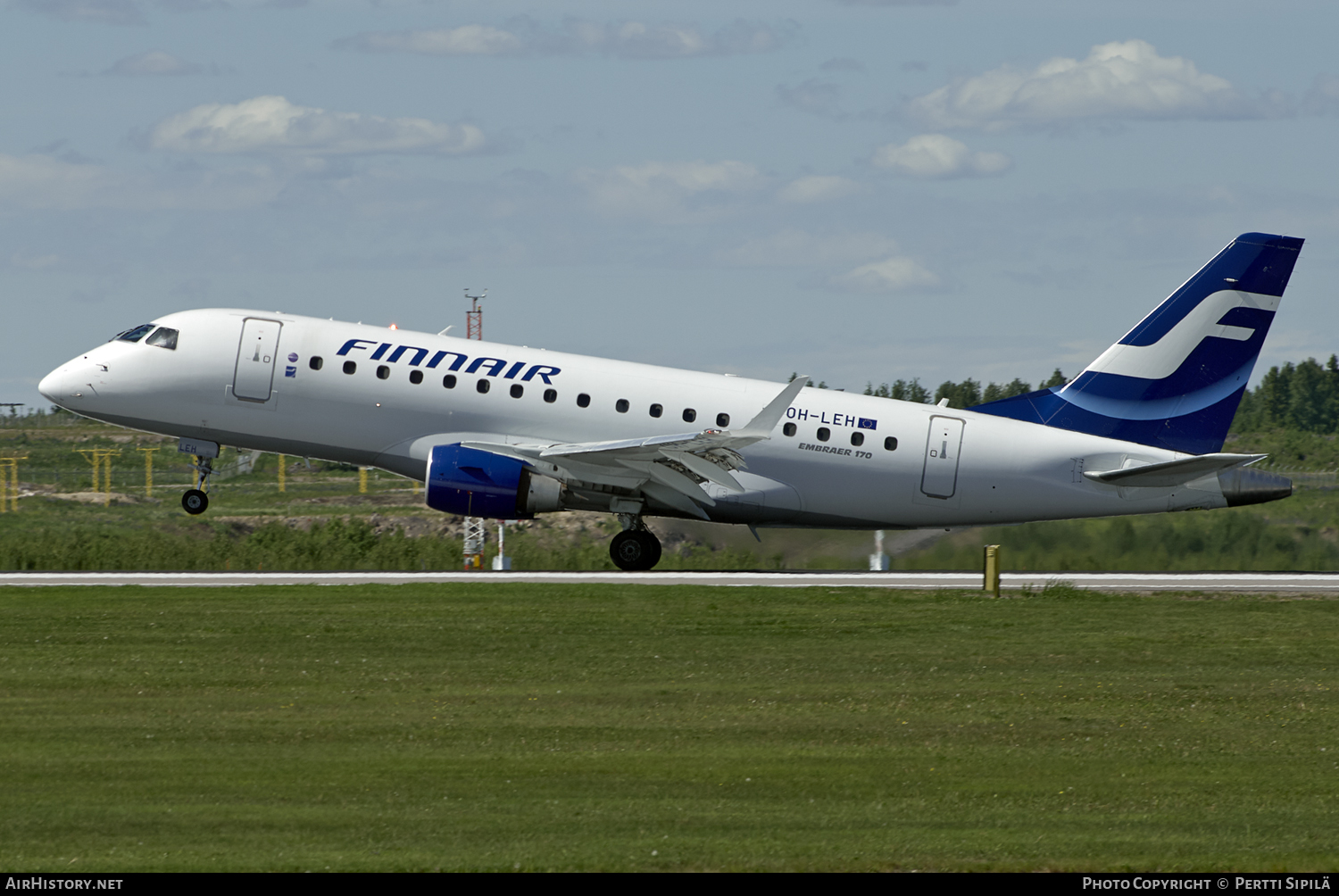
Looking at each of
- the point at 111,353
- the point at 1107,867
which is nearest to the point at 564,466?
the point at 111,353

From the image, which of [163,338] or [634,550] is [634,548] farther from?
[163,338]

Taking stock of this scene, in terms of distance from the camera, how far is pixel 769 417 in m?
27.9

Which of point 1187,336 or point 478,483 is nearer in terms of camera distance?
point 478,483

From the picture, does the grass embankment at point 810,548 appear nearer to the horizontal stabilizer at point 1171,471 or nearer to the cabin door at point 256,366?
the horizontal stabilizer at point 1171,471

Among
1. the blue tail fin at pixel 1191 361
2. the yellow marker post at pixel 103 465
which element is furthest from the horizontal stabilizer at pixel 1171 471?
the yellow marker post at pixel 103 465

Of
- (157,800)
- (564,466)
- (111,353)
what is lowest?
(157,800)

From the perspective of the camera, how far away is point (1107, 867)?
10.1m

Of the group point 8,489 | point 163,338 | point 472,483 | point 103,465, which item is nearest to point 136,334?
point 163,338

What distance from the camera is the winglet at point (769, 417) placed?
1085 inches

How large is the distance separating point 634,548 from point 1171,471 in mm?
10908

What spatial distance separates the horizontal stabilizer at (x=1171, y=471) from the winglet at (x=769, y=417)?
7.45 m

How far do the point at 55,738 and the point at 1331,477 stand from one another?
4351 centimetres

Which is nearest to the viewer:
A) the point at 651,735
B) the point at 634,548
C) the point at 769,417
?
the point at 651,735

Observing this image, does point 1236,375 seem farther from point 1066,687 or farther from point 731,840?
point 731,840
